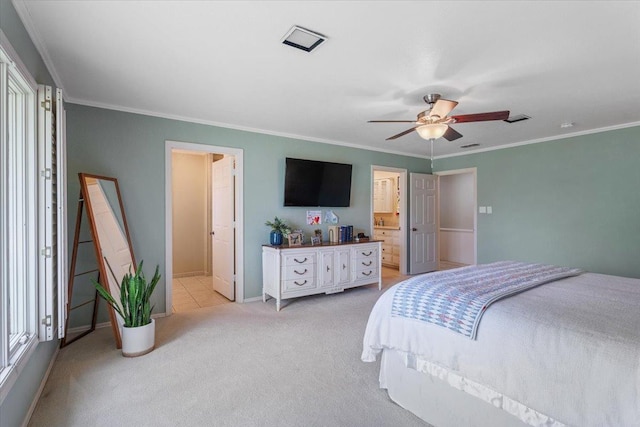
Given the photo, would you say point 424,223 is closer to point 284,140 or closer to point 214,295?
point 284,140

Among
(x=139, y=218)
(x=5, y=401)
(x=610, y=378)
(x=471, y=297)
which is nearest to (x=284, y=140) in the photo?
(x=139, y=218)

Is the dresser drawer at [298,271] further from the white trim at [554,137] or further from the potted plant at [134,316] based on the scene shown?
the white trim at [554,137]

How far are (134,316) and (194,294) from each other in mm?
2020

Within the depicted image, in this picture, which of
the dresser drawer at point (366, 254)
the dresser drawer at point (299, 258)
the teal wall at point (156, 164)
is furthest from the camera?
the dresser drawer at point (366, 254)

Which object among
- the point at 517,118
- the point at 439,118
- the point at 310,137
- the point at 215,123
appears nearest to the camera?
the point at 439,118

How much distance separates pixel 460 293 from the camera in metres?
1.83

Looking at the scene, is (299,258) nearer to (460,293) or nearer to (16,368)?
(460,293)

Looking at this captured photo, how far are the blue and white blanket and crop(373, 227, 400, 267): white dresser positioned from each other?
389 centimetres

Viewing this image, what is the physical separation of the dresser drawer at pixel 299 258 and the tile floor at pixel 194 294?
1.08m

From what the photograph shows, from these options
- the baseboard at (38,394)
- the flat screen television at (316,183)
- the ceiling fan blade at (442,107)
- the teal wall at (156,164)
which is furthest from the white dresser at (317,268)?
the ceiling fan blade at (442,107)

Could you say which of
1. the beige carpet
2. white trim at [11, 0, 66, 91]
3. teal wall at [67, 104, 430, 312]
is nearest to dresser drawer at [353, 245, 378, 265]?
teal wall at [67, 104, 430, 312]

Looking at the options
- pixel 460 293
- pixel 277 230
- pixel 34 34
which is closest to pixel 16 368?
pixel 34 34

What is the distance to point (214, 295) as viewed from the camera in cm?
461

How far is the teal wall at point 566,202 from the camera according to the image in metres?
4.04
